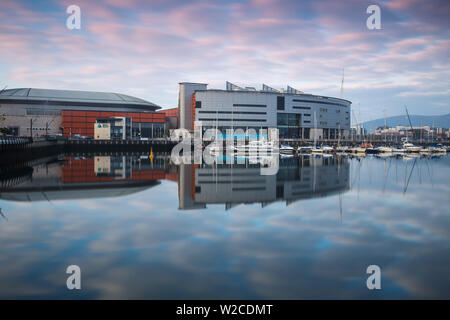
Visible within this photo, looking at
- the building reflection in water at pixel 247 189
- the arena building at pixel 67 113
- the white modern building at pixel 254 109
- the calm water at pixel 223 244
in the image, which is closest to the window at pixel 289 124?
the white modern building at pixel 254 109

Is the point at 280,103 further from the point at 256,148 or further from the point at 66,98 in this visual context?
the point at 66,98

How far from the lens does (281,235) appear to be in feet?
50.2

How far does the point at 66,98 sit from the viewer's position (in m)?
159

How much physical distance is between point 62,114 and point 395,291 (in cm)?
15648

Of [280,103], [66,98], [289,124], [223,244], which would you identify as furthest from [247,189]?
[66,98]

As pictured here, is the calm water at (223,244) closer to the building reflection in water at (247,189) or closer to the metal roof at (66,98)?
the building reflection in water at (247,189)

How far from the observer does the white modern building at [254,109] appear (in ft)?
494

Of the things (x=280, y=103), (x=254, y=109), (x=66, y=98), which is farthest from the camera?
(x=66, y=98)

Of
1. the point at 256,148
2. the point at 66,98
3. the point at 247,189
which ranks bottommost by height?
the point at 247,189

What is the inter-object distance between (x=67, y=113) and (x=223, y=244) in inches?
5907

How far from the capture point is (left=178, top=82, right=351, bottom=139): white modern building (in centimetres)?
15050

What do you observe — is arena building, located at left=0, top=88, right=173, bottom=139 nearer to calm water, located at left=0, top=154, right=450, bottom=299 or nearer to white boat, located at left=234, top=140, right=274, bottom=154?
white boat, located at left=234, top=140, right=274, bottom=154
